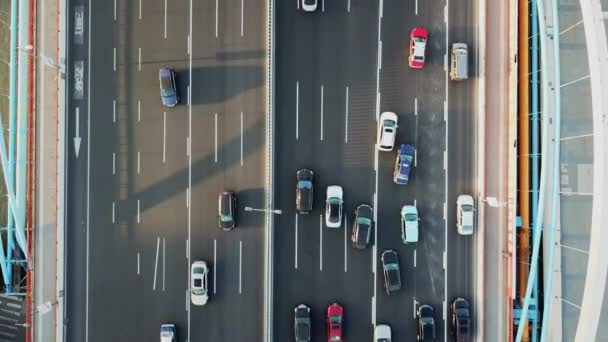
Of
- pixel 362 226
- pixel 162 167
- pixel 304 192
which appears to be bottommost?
pixel 362 226

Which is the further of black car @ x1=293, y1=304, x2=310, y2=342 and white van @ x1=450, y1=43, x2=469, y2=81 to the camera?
black car @ x1=293, y1=304, x2=310, y2=342

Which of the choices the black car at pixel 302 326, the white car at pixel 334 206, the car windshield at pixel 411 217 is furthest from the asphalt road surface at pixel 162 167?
the car windshield at pixel 411 217

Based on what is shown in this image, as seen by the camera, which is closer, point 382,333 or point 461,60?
point 461,60

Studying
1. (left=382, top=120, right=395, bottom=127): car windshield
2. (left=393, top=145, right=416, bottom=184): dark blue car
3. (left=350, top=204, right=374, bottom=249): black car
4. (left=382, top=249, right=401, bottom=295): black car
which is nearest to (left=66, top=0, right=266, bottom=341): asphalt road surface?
(left=350, top=204, right=374, bottom=249): black car

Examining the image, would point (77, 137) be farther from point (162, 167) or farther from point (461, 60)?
point (461, 60)

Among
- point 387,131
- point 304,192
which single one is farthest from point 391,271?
point 387,131

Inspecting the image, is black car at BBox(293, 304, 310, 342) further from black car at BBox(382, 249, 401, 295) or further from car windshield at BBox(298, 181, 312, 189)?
car windshield at BBox(298, 181, 312, 189)
